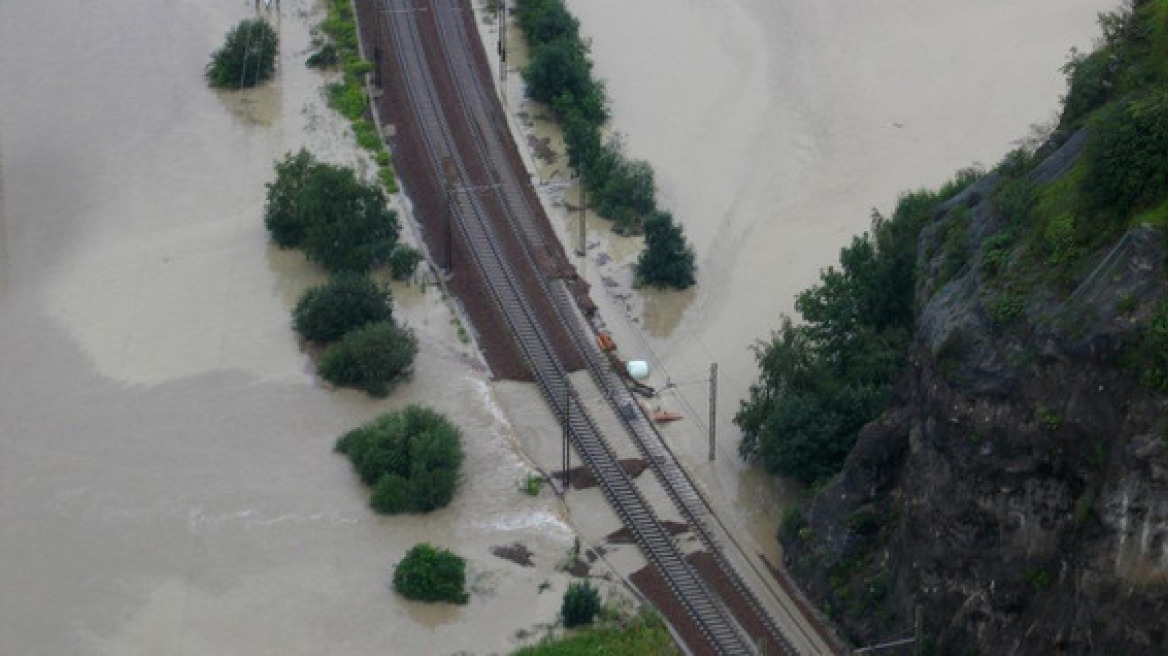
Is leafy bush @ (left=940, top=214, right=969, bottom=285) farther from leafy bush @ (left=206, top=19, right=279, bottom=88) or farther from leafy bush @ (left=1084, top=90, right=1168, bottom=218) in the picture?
leafy bush @ (left=206, top=19, right=279, bottom=88)

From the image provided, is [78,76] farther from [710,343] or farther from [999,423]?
[999,423]

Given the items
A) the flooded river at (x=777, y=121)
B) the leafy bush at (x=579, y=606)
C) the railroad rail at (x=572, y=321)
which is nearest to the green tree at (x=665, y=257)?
the flooded river at (x=777, y=121)

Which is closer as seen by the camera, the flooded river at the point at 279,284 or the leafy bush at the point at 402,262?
the flooded river at the point at 279,284

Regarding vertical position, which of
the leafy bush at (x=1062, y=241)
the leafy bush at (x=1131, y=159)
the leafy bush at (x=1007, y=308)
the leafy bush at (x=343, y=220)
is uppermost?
the leafy bush at (x=1131, y=159)

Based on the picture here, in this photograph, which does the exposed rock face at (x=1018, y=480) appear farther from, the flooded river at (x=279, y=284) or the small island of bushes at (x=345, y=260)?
the small island of bushes at (x=345, y=260)

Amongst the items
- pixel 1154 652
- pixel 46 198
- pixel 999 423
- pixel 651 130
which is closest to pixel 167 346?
pixel 46 198

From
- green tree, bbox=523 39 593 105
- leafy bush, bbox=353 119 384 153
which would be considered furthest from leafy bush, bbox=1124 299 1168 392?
leafy bush, bbox=353 119 384 153

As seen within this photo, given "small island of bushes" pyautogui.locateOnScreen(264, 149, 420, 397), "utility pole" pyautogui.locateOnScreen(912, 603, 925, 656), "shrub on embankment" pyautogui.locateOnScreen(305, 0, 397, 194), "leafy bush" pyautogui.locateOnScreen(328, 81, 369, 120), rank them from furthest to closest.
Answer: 1. "leafy bush" pyautogui.locateOnScreen(328, 81, 369, 120)
2. "shrub on embankment" pyautogui.locateOnScreen(305, 0, 397, 194)
3. "small island of bushes" pyautogui.locateOnScreen(264, 149, 420, 397)
4. "utility pole" pyautogui.locateOnScreen(912, 603, 925, 656)
